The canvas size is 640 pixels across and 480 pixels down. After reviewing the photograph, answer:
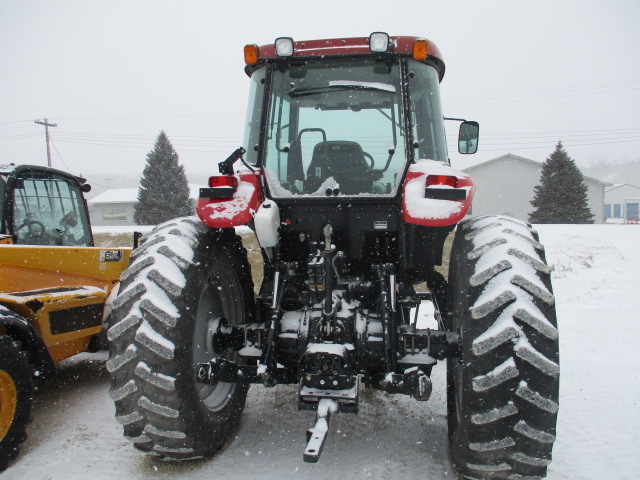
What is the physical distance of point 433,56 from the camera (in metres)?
3.57

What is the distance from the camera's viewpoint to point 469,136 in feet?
13.8

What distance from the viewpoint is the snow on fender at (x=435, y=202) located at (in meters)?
2.81

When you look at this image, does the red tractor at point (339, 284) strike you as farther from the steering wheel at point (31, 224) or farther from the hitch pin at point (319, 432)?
the steering wheel at point (31, 224)

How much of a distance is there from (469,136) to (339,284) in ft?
5.87

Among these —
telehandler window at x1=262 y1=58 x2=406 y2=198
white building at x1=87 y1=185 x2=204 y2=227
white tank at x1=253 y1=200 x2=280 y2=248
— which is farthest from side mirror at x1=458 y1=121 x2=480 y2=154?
white building at x1=87 y1=185 x2=204 y2=227

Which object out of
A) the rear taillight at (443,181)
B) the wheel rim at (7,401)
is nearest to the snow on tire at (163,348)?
the wheel rim at (7,401)

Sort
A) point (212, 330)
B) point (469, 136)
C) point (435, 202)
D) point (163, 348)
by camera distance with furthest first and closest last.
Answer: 1. point (469, 136)
2. point (212, 330)
3. point (435, 202)
4. point (163, 348)

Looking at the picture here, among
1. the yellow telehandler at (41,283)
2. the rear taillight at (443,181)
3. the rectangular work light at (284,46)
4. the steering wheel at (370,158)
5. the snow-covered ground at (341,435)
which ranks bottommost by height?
the snow-covered ground at (341,435)

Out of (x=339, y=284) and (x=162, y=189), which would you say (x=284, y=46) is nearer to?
(x=339, y=284)

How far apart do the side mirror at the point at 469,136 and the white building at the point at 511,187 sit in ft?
124

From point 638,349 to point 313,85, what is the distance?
464 centimetres

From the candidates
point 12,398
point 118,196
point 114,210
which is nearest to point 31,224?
point 12,398

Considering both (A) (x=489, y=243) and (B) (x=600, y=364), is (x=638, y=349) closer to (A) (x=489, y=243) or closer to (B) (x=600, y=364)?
(B) (x=600, y=364)

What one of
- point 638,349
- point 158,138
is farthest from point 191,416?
point 158,138
